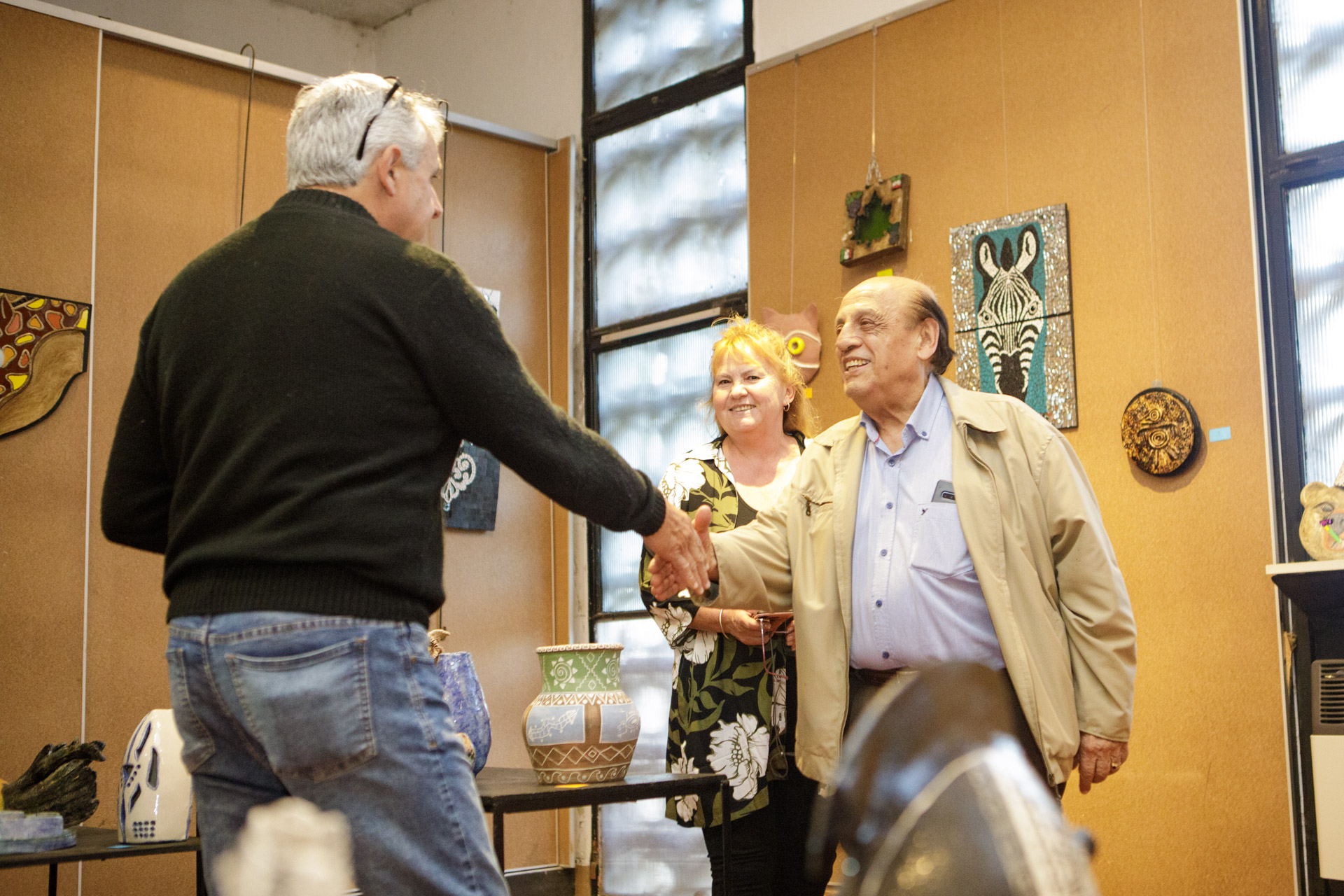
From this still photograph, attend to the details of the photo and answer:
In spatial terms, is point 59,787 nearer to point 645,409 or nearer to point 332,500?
point 332,500

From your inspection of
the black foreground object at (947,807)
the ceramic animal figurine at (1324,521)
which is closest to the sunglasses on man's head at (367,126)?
the black foreground object at (947,807)

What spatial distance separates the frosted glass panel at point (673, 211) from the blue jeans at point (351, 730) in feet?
12.0

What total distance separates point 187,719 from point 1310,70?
10.7ft

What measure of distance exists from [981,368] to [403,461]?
9.05 feet

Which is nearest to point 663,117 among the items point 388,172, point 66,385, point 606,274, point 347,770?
point 606,274

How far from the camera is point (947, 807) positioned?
514mm

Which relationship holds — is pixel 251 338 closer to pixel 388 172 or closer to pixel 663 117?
pixel 388 172

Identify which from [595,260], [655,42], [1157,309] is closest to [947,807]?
[1157,309]

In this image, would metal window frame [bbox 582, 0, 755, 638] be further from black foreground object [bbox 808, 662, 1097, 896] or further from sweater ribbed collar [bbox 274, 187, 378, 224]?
black foreground object [bbox 808, 662, 1097, 896]

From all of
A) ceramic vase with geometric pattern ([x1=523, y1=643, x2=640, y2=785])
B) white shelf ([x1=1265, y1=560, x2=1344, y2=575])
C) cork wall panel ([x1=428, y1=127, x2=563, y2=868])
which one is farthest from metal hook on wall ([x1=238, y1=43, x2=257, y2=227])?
white shelf ([x1=1265, y1=560, x2=1344, y2=575])

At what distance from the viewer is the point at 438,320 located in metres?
1.37

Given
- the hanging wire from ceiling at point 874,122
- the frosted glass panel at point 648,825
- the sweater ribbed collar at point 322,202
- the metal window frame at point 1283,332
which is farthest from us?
the frosted glass panel at point 648,825

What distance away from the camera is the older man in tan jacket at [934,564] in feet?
7.23

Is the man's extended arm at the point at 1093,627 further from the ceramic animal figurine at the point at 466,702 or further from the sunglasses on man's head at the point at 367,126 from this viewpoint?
the sunglasses on man's head at the point at 367,126
